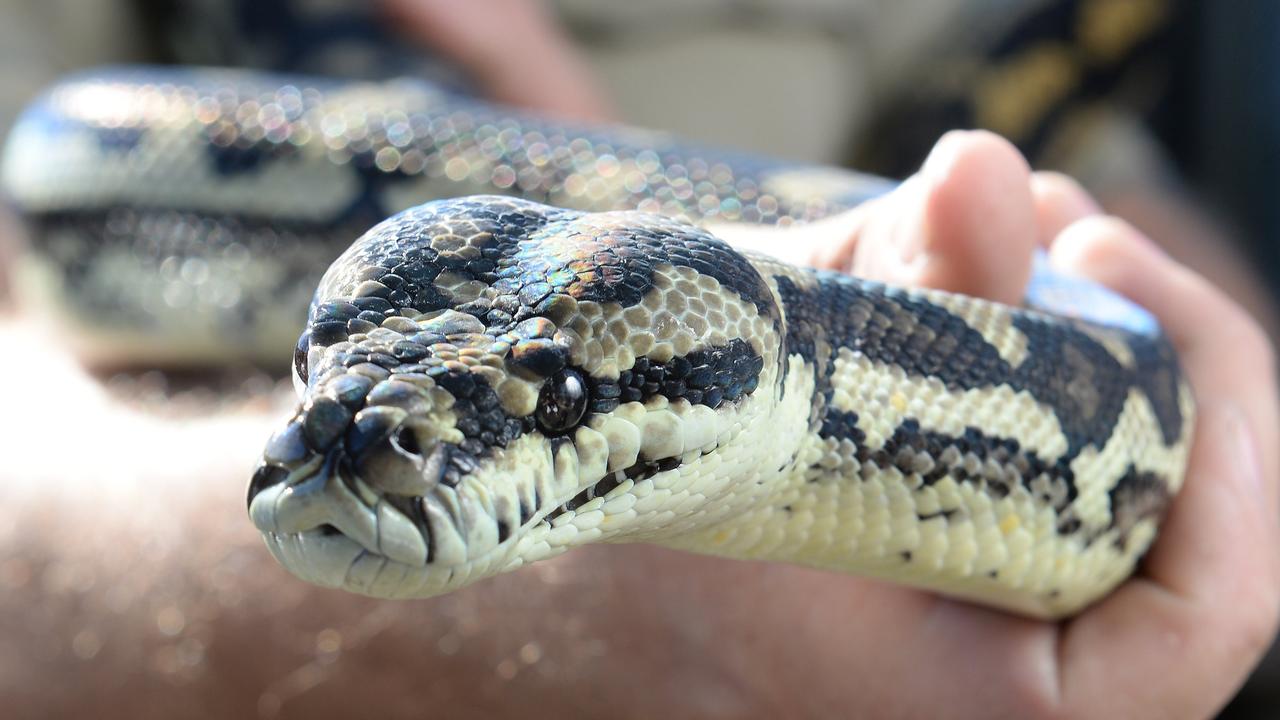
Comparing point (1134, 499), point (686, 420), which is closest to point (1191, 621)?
point (1134, 499)

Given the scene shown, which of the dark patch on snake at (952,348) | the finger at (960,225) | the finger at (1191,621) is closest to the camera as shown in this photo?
the dark patch on snake at (952,348)

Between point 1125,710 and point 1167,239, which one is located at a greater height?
point 1125,710

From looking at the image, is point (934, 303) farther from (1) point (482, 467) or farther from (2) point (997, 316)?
(1) point (482, 467)

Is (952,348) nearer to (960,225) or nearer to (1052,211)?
(960,225)

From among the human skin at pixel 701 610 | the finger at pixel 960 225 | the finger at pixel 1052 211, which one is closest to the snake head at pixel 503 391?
the finger at pixel 960 225

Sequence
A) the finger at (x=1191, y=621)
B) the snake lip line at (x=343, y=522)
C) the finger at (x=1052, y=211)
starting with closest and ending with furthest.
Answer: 1. the snake lip line at (x=343, y=522)
2. the finger at (x=1191, y=621)
3. the finger at (x=1052, y=211)

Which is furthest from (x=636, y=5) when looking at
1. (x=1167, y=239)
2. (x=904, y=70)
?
(x=1167, y=239)

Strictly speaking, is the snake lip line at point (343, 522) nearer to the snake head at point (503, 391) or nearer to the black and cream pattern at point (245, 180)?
the snake head at point (503, 391)
